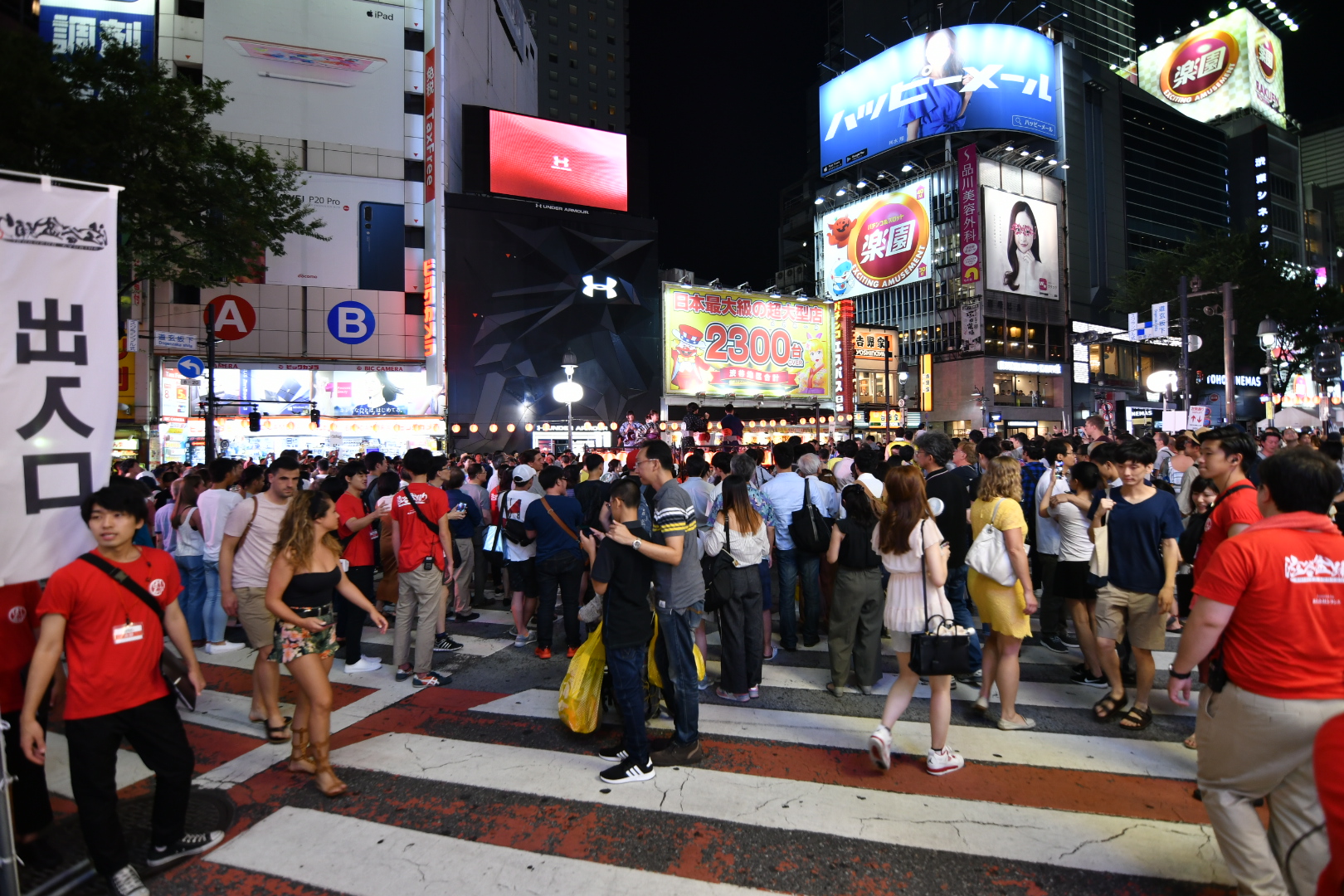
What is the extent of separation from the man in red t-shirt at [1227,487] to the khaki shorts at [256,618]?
6.63 m

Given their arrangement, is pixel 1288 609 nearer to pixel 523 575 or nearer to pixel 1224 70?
pixel 523 575

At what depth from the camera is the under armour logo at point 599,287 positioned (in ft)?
109

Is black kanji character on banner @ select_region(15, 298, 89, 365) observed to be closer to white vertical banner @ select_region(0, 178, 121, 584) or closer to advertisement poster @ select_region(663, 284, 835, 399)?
white vertical banner @ select_region(0, 178, 121, 584)

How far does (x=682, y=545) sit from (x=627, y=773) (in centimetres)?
151

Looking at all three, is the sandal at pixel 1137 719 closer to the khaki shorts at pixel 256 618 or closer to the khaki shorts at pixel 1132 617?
the khaki shorts at pixel 1132 617

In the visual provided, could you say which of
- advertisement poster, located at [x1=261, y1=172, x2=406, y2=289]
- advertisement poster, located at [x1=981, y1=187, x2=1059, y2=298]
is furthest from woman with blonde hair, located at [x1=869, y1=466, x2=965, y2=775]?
advertisement poster, located at [x1=981, y1=187, x2=1059, y2=298]

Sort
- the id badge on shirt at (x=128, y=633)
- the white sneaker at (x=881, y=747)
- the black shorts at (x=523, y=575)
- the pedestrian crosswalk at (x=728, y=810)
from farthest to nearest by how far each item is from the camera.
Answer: the black shorts at (x=523, y=575) → the white sneaker at (x=881, y=747) → the pedestrian crosswalk at (x=728, y=810) → the id badge on shirt at (x=128, y=633)

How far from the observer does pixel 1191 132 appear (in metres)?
60.2

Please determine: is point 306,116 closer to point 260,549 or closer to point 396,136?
point 396,136

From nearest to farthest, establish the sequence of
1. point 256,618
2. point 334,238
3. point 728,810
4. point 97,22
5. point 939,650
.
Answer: point 728,810 < point 939,650 < point 256,618 < point 97,22 < point 334,238

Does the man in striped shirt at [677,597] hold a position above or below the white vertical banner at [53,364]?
below

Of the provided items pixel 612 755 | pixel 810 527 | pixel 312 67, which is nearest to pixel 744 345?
pixel 312 67

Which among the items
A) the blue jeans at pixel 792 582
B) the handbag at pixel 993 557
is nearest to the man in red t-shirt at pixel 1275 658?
the handbag at pixel 993 557

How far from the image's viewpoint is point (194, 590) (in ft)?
24.5
